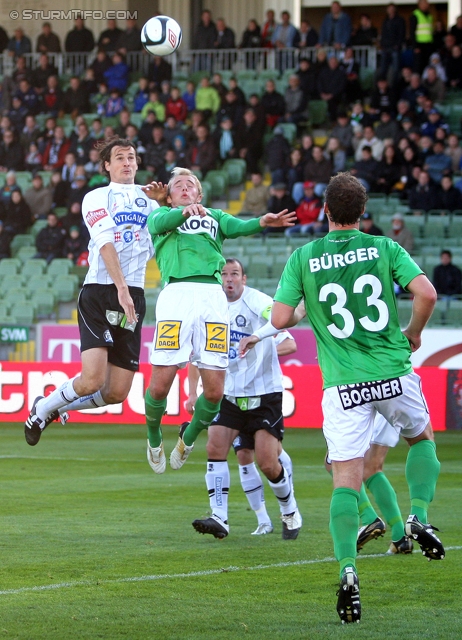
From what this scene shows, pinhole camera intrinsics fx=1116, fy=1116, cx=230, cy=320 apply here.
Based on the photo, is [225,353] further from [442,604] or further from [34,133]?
[34,133]

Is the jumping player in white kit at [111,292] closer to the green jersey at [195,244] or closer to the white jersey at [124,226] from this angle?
the white jersey at [124,226]

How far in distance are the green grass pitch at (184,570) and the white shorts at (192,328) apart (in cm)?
126

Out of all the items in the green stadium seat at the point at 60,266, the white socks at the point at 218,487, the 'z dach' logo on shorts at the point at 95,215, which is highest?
the 'z dach' logo on shorts at the point at 95,215

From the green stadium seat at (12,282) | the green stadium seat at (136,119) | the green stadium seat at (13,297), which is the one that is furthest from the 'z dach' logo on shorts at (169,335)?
the green stadium seat at (136,119)

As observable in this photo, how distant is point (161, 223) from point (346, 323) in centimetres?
223

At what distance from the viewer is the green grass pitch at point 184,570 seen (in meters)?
5.11

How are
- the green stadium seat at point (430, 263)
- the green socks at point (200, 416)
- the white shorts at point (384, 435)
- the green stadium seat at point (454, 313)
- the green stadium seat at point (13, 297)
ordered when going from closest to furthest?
the white shorts at point (384, 435) → the green socks at point (200, 416) → the green stadium seat at point (454, 313) → the green stadium seat at point (430, 263) → the green stadium seat at point (13, 297)

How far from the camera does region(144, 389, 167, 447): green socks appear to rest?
778 centimetres

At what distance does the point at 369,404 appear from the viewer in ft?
17.7

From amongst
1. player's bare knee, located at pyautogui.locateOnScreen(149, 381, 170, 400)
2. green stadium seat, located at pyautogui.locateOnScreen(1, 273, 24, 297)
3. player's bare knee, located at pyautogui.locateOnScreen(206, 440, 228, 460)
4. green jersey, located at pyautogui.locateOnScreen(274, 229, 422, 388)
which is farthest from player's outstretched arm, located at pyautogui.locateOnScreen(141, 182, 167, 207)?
green stadium seat, located at pyautogui.locateOnScreen(1, 273, 24, 297)

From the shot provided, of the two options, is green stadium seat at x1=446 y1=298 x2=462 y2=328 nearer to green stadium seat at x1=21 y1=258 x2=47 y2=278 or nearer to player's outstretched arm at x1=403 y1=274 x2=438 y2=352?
green stadium seat at x1=21 y1=258 x2=47 y2=278

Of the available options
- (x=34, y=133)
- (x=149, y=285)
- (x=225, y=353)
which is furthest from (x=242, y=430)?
(x=34, y=133)

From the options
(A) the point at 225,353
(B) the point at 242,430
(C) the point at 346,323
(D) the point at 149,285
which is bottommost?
(D) the point at 149,285

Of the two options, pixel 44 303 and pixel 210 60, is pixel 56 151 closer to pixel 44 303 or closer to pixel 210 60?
pixel 210 60
